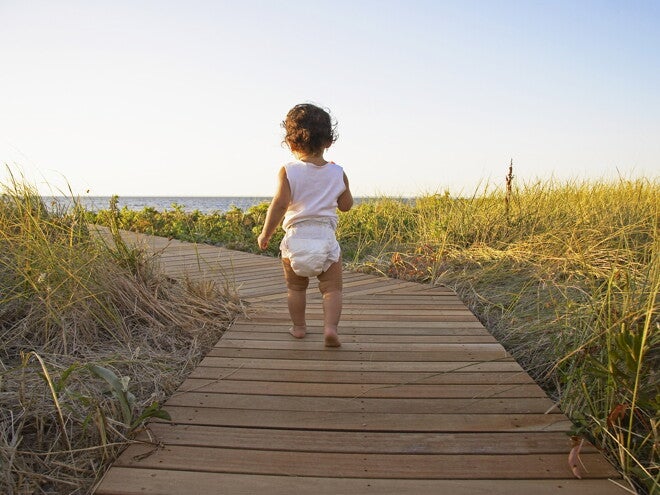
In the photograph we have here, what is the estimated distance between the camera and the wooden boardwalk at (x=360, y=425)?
1.48 m

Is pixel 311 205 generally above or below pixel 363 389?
above

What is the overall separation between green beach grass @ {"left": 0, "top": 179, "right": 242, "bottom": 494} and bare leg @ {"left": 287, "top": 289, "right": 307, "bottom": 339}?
1.52ft

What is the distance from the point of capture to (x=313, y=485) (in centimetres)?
145

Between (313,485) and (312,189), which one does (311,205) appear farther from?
(313,485)

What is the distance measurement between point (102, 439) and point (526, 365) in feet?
6.29

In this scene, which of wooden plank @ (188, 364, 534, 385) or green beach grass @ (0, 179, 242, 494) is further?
wooden plank @ (188, 364, 534, 385)

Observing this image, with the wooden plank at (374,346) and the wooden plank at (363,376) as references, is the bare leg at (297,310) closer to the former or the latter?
the wooden plank at (374,346)

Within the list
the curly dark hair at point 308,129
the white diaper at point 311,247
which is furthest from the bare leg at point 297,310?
the curly dark hair at point 308,129

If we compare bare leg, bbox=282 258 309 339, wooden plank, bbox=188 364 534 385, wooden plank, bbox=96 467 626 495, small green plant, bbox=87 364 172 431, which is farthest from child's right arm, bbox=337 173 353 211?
wooden plank, bbox=96 467 626 495

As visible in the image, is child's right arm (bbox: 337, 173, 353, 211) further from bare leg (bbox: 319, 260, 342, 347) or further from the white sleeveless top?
bare leg (bbox: 319, 260, 342, 347)

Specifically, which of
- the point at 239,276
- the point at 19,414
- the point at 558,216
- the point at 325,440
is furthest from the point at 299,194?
the point at 558,216

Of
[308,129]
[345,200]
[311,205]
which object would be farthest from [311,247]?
[308,129]

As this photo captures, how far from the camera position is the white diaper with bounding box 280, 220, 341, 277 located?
103 inches

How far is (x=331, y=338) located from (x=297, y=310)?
0.29 m
